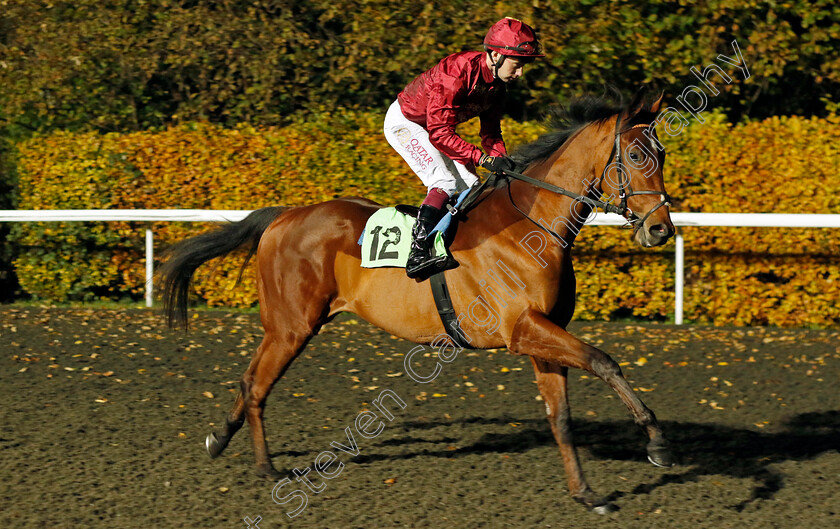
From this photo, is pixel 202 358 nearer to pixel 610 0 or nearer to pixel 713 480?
pixel 713 480

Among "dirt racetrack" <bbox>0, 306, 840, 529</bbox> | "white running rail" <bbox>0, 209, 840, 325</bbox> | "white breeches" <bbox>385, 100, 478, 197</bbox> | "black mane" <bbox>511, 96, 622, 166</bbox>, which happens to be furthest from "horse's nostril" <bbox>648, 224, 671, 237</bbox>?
"white running rail" <bbox>0, 209, 840, 325</bbox>

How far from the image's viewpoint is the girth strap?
183 inches

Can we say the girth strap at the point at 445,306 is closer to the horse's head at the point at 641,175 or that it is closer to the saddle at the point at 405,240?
A: the saddle at the point at 405,240

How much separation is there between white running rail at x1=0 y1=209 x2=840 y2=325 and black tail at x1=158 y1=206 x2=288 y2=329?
177cm

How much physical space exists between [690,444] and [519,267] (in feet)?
5.74

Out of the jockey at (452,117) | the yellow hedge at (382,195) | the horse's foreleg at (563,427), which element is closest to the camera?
the horse's foreleg at (563,427)

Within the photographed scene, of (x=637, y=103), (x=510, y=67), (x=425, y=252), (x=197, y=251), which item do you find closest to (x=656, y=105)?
(x=637, y=103)

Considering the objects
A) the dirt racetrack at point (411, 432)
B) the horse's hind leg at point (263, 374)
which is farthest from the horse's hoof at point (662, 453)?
the horse's hind leg at point (263, 374)

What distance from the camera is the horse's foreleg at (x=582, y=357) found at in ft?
13.5

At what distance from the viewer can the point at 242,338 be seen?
8148 mm

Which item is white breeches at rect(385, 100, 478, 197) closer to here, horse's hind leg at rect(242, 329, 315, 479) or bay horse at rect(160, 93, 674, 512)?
bay horse at rect(160, 93, 674, 512)

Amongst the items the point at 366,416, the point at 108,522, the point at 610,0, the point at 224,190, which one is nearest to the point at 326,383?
the point at 366,416

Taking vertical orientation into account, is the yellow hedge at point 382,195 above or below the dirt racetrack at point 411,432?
above

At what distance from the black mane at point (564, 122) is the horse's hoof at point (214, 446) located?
2.20 metres
